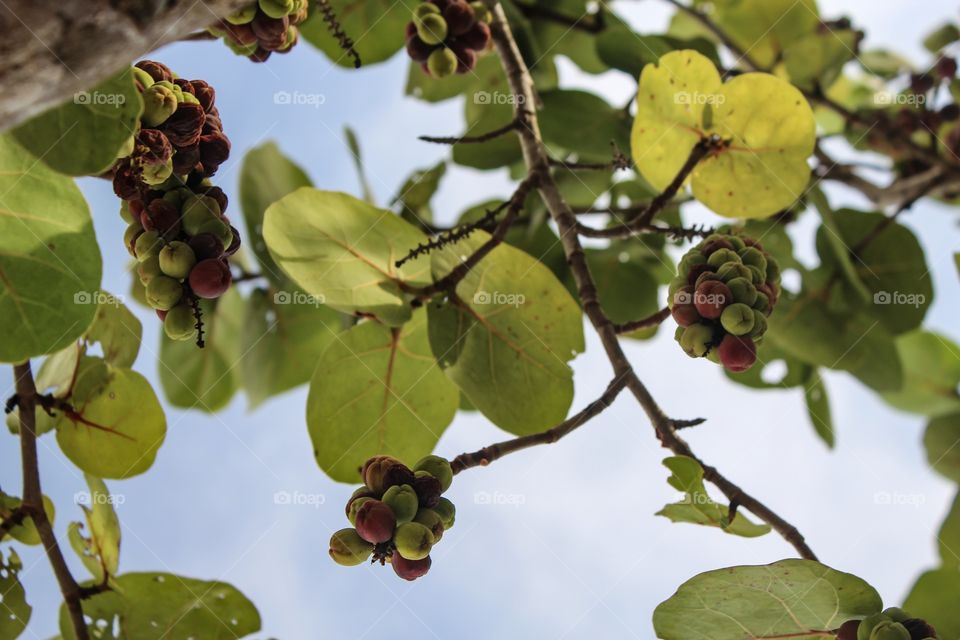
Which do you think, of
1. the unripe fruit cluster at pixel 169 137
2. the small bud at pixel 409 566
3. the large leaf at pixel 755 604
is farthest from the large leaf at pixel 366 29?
the large leaf at pixel 755 604

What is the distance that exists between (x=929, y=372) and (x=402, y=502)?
2.30 meters

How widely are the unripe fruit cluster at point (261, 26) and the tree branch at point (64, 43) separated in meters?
0.59

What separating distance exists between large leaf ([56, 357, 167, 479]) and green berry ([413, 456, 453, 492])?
1.84 ft

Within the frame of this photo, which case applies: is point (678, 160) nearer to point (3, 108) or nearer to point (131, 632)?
point (3, 108)

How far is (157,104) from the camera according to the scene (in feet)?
3.33

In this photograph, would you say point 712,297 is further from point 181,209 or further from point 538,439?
point 181,209

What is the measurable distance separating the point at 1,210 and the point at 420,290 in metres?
0.67

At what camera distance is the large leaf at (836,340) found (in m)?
1.99

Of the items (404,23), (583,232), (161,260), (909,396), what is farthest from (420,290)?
(909,396)

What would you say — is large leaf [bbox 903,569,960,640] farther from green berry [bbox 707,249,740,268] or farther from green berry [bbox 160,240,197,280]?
green berry [bbox 160,240,197,280]

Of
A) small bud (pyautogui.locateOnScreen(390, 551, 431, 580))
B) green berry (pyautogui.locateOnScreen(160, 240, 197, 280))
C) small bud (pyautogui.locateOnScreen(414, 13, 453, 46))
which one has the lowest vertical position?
small bud (pyautogui.locateOnScreen(390, 551, 431, 580))

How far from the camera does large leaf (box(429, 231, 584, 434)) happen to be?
4.74 feet

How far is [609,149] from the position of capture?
6.20 ft

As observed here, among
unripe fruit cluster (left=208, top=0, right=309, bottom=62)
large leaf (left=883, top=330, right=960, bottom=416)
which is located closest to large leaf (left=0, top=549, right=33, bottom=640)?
unripe fruit cluster (left=208, top=0, right=309, bottom=62)
